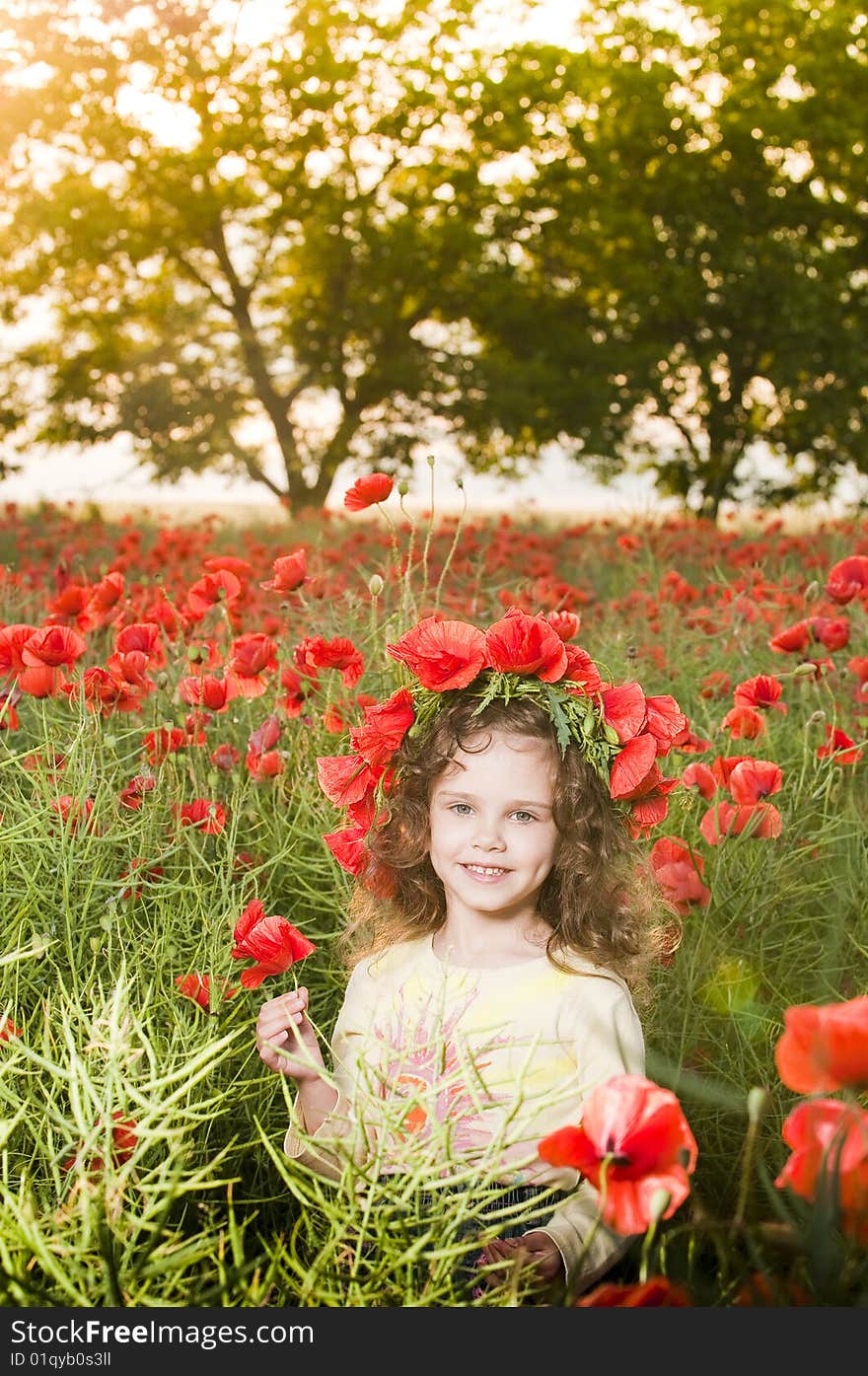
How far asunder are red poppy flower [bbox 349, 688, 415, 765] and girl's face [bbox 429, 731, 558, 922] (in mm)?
92

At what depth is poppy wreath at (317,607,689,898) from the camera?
1.60m

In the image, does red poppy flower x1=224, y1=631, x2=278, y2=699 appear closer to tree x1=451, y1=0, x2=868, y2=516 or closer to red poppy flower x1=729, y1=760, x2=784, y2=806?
red poppy flower x1=729, y1=760, x2=784, y2=806

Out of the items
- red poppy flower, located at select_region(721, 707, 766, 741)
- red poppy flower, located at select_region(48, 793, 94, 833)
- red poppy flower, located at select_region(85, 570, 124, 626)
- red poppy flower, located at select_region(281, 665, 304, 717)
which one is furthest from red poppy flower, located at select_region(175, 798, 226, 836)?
red poppy flower, located at select_region(721, 707, 766, 741)

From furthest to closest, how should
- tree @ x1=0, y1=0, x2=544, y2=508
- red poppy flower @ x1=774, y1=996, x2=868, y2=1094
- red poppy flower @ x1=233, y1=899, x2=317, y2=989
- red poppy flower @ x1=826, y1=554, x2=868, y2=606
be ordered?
tree @ x1=0, y1=0, x2=544, y2=508, red poppy flower @ x1=826, y1=554, x2=868, y2=606, red poppy flower @ x1=233, y1=899, x2=317, y2=989, red poppy flower @ x1=774, y1=996, x2=868, y2=1094

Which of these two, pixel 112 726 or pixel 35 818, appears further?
pixel 112 726

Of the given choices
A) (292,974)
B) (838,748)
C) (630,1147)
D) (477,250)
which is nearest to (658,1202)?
(630,1147)

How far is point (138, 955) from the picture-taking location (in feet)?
6.40

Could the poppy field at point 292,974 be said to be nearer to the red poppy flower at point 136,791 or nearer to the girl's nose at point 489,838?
the red poppy flower at point 136,791

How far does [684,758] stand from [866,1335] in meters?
1.76

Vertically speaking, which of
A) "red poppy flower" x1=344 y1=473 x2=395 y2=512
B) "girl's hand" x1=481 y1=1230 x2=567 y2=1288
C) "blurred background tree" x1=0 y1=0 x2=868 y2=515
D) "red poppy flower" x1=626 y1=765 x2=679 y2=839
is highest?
"blurred background tree" x1=0 y1=0 x2=868 y2=515

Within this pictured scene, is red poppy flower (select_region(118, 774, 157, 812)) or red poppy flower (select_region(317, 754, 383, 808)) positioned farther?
red poppy flower (select_region(118, 774, 157, 812))

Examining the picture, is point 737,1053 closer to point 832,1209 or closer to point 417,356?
point 832,1209

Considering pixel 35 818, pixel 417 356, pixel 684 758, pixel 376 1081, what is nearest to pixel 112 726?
pixel 35 818

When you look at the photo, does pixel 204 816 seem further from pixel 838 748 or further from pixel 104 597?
pixel 838 748
